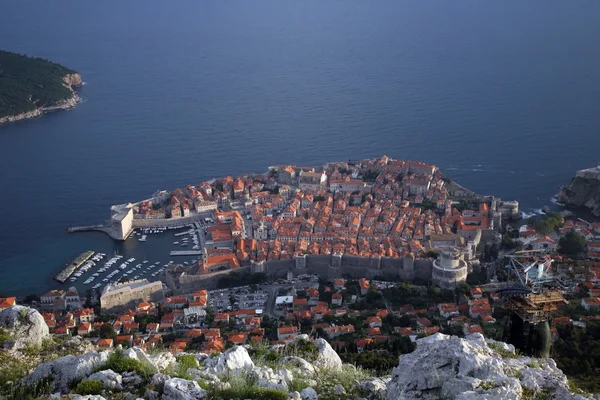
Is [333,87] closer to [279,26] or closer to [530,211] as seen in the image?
[530,211]

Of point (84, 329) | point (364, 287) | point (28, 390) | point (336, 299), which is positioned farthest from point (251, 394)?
point (364, 287)

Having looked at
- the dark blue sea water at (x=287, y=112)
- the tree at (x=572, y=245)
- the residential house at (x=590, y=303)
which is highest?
the dark blue sea water at (x=287, y=112)

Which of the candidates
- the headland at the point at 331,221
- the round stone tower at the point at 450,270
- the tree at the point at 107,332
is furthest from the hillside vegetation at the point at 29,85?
the round stone tower at the point at 450,270

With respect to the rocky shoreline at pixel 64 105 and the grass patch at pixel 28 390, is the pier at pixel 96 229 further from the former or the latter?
the grass patch at pixel 28 390

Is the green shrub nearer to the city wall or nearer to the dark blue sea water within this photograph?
the city wall

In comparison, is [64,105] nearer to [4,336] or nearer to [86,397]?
[4,336]

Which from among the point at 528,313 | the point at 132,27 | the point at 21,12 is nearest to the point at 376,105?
the point at 528,313

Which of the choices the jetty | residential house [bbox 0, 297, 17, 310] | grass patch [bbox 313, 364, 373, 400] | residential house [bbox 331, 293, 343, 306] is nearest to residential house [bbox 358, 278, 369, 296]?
residential house [bbox 331, 293, 343, 306]
